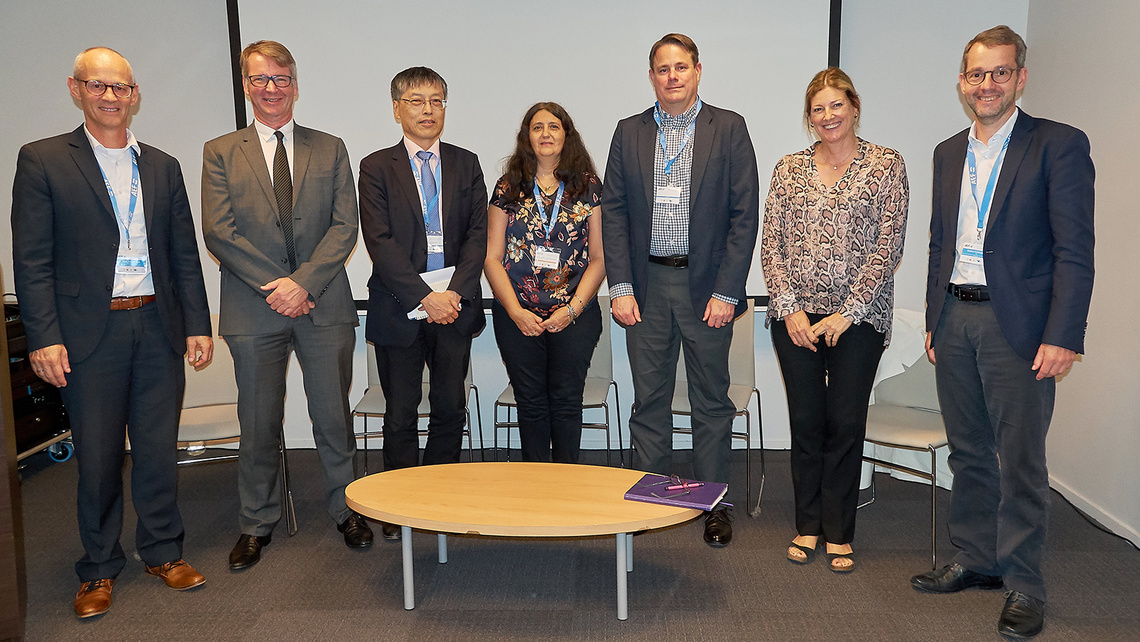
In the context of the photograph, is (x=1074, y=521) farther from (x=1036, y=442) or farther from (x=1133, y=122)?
(x=1133, y=122)

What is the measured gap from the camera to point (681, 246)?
10.2ft

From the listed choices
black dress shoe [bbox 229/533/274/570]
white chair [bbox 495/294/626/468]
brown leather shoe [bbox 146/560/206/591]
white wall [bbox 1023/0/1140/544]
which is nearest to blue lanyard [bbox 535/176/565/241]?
white chair [bbox 495/294/626/468]

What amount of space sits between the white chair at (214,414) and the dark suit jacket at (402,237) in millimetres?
718

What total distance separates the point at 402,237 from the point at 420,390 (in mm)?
638

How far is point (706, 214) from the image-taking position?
3039 mm

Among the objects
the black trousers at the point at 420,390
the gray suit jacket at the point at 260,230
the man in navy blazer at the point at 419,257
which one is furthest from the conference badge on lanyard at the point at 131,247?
the black trousers at the point at 420,390

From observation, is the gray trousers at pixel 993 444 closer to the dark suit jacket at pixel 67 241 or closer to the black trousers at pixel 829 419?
the black trousers at pixel 829 419

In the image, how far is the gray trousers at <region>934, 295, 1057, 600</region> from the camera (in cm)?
246

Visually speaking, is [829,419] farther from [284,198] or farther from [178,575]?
[178,575]

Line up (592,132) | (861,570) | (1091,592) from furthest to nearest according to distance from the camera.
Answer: (592,132), (861,570), (1091,592)

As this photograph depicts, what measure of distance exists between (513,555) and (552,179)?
153 cm

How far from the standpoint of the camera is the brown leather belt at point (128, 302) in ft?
8.82

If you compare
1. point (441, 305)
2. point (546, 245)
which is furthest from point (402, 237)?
point (546, 245)

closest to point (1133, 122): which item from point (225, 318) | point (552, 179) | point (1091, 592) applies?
point (1091, 592)
